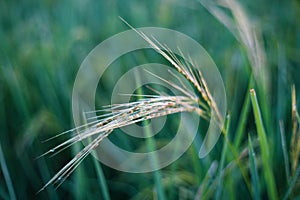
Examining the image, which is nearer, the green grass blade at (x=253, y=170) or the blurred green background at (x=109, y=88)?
the green grass blade at (x=253, y=170)

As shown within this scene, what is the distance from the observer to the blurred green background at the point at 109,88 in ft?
2.59

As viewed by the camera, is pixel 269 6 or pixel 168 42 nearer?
pixel 168 42

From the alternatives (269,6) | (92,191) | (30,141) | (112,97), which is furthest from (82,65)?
(269,6)

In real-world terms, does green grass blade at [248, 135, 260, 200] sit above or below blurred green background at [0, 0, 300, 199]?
below

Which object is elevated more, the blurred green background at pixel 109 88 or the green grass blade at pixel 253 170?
the blurred green background at pixel 109 88

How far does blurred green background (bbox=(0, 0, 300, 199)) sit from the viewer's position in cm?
79

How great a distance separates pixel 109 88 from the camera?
3.69 ft

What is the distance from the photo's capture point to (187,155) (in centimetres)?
90

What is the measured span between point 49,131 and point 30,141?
5 centimetres

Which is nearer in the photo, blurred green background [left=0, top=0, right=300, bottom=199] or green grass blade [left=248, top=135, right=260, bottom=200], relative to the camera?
green grass blade [left=248, top=135, right=260, bottom=200]

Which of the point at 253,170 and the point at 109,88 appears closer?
the point at 253,170

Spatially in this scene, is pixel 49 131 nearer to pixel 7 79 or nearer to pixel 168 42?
pixel 7 79

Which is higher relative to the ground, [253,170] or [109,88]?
[109,88]

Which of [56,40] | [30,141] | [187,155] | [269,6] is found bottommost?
[187,155]
